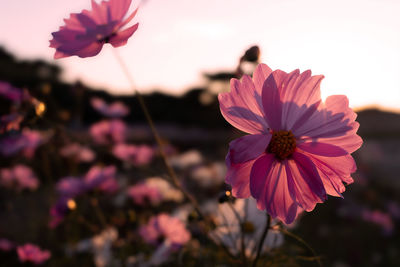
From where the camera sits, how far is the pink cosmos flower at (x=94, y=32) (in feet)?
2.11

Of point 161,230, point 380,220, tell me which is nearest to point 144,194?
point 161,230

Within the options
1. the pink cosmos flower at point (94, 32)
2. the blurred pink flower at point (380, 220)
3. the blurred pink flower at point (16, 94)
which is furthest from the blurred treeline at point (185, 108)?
the pink cosmos flower at point (94, 32)

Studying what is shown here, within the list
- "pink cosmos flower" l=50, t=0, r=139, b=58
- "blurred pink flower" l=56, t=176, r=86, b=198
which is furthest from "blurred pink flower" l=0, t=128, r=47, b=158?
"pink cosmos flower" l=50, t=0, r=139, b=58

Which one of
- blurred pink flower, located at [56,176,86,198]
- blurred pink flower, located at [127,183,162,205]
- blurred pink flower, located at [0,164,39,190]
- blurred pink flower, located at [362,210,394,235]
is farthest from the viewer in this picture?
blurred pink flower, located at [362,210,394,235]

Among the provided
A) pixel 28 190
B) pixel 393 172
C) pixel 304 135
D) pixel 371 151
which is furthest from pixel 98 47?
pixel 371 151

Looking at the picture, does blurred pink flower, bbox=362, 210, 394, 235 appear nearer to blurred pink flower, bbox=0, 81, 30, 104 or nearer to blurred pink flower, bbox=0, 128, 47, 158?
blurred pink flower, bbox=0, 128, 47, 158

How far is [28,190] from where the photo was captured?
2.39 meters

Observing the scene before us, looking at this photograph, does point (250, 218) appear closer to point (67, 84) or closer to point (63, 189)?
point (63, 189)

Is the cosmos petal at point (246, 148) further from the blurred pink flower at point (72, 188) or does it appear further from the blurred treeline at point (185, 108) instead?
the blurred treeline at point (185, 108)

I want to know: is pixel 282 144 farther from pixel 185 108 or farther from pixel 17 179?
pixel 185 108

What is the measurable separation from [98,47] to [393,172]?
7139mm

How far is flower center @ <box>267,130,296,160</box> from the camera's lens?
23.6 inches

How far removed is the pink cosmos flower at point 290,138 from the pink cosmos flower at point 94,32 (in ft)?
0.76

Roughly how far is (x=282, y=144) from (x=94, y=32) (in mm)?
375
